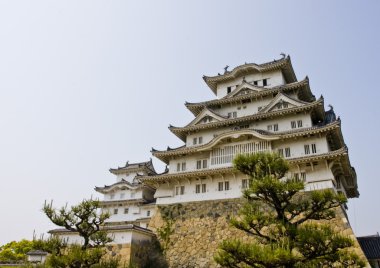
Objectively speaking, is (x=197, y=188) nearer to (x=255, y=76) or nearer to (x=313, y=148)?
(x=313, y=148)

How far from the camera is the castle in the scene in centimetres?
2227

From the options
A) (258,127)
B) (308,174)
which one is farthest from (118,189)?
(308,174)

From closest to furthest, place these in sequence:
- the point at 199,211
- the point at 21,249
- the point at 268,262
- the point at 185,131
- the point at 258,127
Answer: the point at 268,262
the point at 199,211
the point at 258,127
the point at 185,131
the point at 21,249

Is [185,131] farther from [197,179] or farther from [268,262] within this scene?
[268,262]

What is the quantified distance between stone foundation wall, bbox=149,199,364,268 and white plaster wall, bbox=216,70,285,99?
12.6m

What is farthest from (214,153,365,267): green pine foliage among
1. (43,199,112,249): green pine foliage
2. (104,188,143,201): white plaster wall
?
(104,188,143,201): white plaster wall

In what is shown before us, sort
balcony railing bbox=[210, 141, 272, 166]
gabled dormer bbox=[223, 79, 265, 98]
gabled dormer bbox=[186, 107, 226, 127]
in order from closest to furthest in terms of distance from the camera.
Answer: balcony railing bbox=[210, 141, 272, 166]
gabled dormer bbox=[186, 107, 226, 127]
gabled dormer bbox=[223, 79, 265, 98]

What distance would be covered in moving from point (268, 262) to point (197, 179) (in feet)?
50.5

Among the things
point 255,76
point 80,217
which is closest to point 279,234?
point 80,217

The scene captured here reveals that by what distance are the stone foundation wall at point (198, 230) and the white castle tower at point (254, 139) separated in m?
0.69

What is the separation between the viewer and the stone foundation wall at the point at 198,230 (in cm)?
2212

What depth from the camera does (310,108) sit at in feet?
81.8

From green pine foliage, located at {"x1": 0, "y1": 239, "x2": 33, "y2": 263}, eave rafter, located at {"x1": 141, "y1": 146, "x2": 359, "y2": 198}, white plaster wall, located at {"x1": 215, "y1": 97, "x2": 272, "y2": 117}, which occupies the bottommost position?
green pine foliage, located at {"x1": 0, "y1": 239, "x2": 33, "y2": 263}

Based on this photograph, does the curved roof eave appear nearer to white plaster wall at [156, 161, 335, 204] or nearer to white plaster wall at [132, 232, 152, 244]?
white plaster wall at [156, 161, 335, 204]
